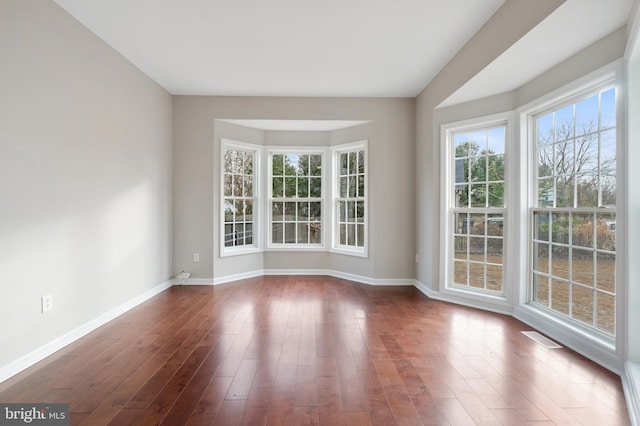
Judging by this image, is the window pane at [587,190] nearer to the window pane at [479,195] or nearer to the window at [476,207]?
the window at [476,207]

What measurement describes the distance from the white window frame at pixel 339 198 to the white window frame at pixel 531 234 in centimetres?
210

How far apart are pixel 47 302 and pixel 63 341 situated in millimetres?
402

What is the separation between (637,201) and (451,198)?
6.52 ft

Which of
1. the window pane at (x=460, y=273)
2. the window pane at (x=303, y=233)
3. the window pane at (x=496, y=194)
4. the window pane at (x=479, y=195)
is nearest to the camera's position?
the window pane at (x=496, y=194)

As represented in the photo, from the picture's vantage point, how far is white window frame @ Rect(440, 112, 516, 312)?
11.8 feet

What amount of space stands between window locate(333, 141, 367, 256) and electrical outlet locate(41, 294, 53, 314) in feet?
12.2

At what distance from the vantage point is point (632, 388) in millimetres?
2021

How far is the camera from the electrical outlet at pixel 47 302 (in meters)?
2.59

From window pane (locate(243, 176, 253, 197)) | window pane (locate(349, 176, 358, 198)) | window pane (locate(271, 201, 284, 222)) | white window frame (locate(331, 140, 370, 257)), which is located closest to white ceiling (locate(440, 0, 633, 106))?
white window frame (locate(331, 140, 370, 257))

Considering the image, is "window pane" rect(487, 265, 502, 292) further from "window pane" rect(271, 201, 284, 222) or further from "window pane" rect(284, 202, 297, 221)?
"window pane" rect(271, 201, 284, 222)

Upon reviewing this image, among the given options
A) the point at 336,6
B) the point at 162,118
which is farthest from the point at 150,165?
the point at 336,6

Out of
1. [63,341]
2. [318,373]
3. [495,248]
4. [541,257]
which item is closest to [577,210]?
[541,257]

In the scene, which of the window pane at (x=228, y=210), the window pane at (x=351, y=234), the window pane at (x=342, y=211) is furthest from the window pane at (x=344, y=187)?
the window pane at (x=228, y=210)

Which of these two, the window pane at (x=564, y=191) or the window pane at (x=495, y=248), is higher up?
the window pane at (x=564, y=191)
